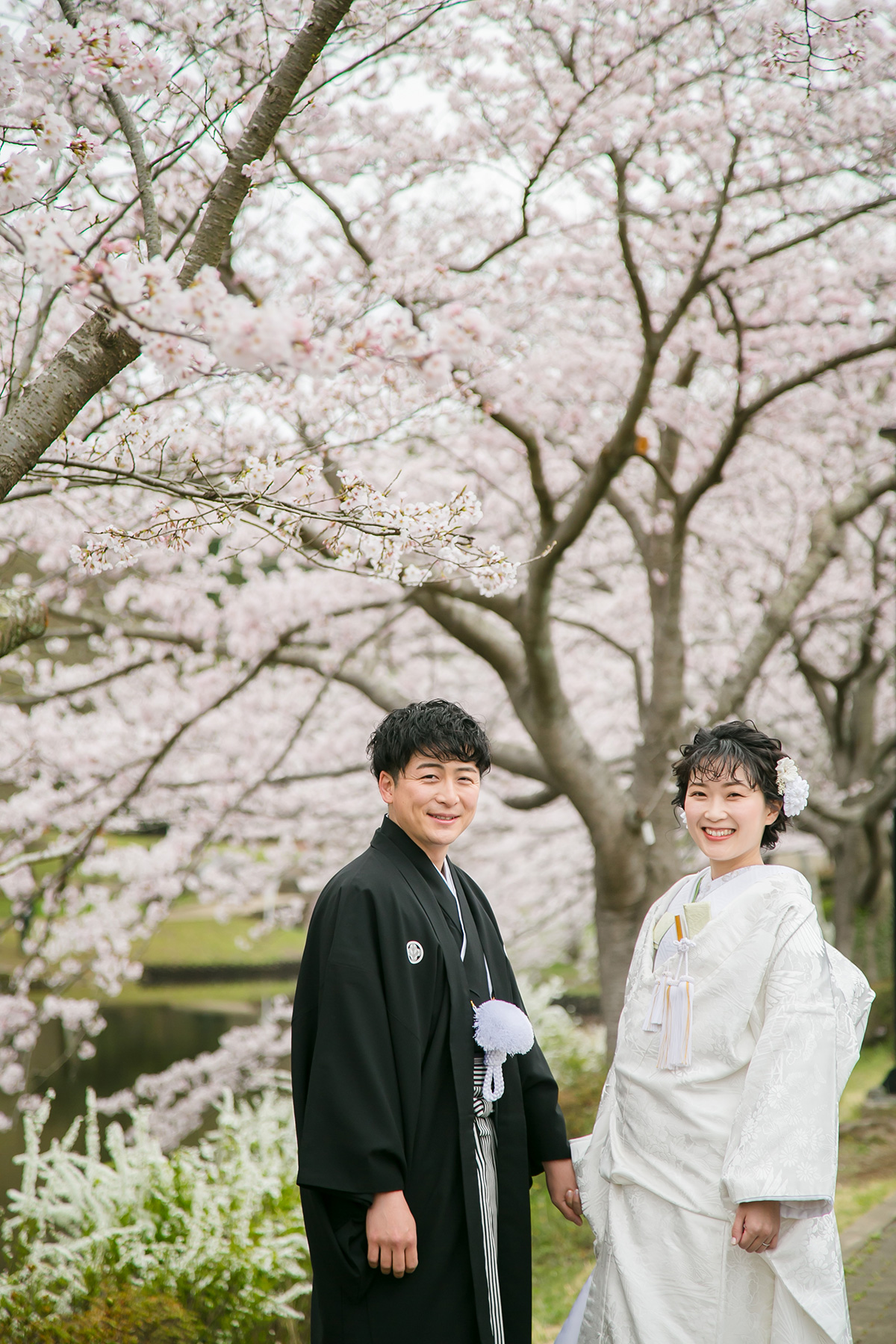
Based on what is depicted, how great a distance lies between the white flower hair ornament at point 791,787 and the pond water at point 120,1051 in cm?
802

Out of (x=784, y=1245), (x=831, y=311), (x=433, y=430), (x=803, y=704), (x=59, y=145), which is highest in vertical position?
(x=803, y=704)

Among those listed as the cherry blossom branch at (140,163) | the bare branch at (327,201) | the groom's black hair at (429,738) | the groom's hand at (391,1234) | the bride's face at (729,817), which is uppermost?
the bare branch at (327,201)

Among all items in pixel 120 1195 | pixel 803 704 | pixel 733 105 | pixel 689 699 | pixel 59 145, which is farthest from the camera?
pixel 803 704

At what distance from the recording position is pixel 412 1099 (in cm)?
203

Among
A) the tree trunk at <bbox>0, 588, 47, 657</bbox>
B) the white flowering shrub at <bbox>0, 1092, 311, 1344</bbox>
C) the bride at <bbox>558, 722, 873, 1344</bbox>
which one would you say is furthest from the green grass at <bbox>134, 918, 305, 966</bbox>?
the bride at <bbox>558, 722, 873, 1344</bbox>

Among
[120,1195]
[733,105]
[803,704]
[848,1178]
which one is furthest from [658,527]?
[803,704]

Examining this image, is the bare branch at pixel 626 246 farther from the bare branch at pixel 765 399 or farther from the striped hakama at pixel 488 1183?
the striped hakama at pixel 488 1183

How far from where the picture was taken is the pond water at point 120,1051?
9.89 meters

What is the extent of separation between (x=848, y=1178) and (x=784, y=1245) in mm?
4183

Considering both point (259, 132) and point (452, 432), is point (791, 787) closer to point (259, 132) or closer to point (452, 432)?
point (259, 132)

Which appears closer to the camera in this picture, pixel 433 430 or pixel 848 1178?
pixel 848 1178

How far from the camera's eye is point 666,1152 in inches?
83.3

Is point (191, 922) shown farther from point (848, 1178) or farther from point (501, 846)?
point (848, 1178)

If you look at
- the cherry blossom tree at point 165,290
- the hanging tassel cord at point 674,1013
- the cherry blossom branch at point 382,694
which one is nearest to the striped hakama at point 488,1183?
the hanging tassel cord at point 674,1013
